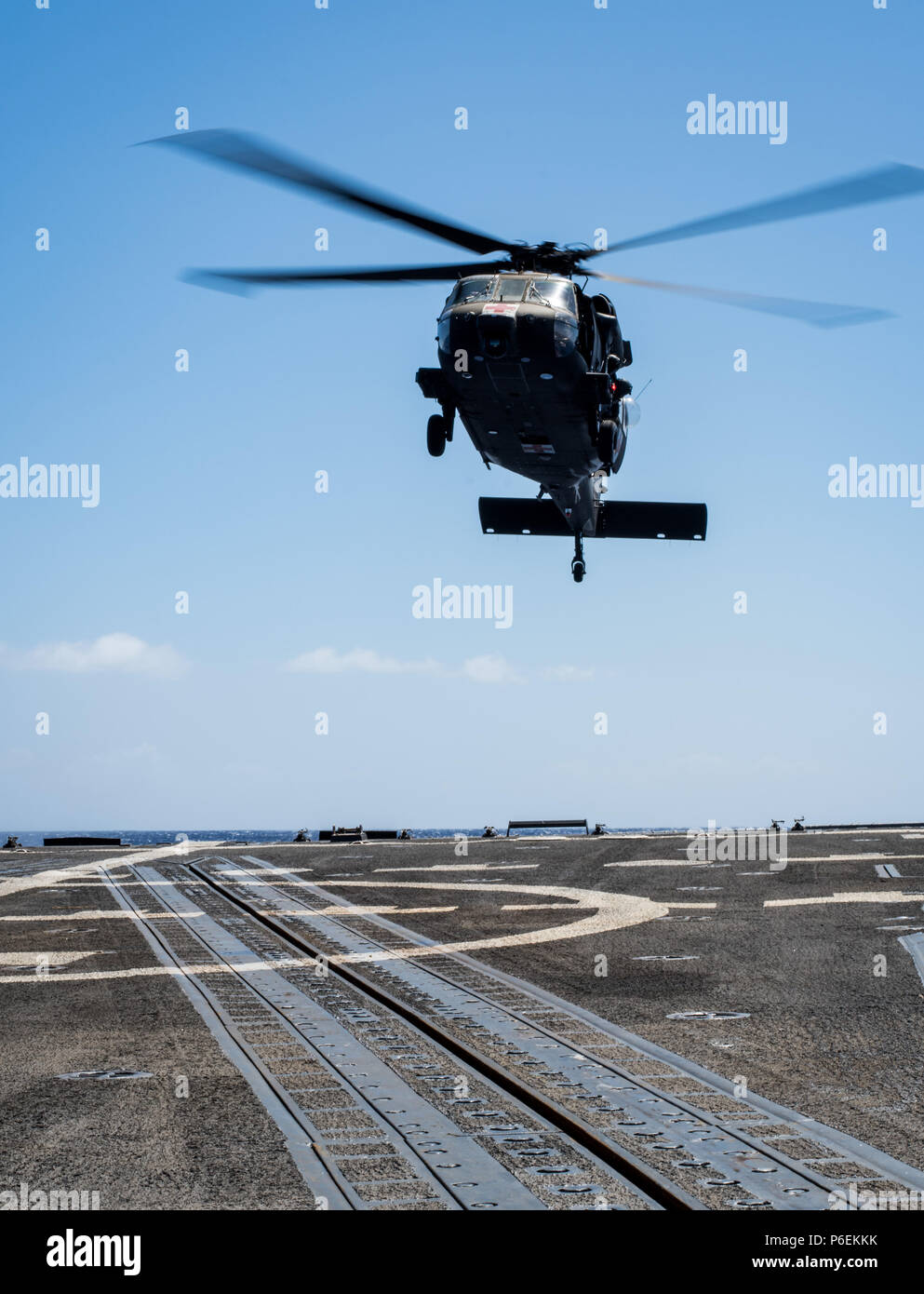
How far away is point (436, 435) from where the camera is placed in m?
24.7

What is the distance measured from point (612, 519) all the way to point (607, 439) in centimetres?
760

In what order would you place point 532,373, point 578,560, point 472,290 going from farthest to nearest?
point 578,560 < point 472,290 < point 532,373

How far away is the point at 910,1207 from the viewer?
7773mm

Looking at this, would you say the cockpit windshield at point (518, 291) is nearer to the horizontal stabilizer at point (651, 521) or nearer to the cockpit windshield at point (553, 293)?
the cockpit windshield at point (553, 293)

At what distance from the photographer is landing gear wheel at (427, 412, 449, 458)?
24594mm

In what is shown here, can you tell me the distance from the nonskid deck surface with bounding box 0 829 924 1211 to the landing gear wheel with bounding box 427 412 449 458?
30.8ft

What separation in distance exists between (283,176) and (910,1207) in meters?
16.3

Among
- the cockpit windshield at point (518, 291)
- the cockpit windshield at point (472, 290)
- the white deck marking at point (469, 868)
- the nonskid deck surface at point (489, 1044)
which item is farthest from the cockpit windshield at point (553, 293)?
the white deck marking at point (469, 868)

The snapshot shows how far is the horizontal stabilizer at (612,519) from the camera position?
31.1 meters

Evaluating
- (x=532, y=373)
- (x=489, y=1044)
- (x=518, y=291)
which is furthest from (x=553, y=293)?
(x=489, y=1044)

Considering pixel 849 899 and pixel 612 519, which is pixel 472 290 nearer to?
pixel 612 519
